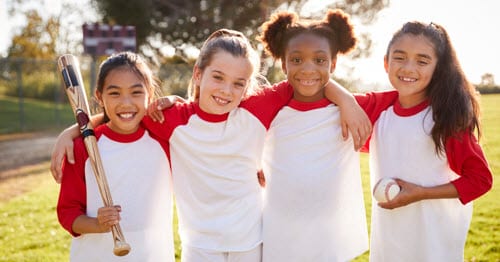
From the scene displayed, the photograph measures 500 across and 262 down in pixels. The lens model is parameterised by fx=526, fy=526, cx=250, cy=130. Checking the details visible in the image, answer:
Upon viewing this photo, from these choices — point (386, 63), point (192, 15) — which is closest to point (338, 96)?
point (386, 63)

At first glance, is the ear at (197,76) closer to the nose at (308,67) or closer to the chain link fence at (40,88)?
the nose at (308,67)

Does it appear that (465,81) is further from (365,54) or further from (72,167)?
(365,54)

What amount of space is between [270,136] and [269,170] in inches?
7.4

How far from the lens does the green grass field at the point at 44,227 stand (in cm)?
477

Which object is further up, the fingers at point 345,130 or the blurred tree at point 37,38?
the blurred tree at point 37,38

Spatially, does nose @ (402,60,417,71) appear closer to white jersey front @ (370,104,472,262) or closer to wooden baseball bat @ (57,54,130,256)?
white jersey front @ (370,104,472,262)

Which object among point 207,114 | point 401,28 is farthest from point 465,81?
point 207,114

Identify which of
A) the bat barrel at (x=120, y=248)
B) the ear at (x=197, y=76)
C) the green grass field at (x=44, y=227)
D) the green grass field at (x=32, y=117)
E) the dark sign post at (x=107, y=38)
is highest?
the dark sign post at (x=107, y=38)

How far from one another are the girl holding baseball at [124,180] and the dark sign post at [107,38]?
10.7 metres

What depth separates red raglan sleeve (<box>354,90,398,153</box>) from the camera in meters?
2.93

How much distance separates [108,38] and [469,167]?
11795 mm

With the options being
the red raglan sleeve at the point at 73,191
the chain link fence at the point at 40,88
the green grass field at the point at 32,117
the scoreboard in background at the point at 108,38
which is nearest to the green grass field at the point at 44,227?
the red raglan sleeve at the point at 73,191

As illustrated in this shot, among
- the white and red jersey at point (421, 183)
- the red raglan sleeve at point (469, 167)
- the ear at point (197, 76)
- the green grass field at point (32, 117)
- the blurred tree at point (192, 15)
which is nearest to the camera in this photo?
the red raglan sleeve at point (469, 167)

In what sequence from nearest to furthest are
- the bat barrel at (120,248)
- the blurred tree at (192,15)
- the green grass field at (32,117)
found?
the bat barrel at (120,248)
the blurred tree at (192,15)
the green grass field at (32,117)
